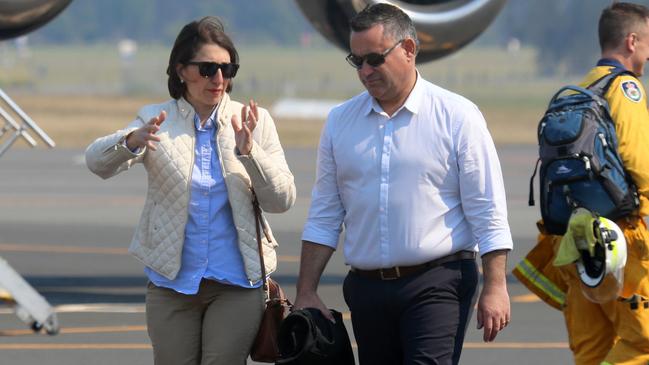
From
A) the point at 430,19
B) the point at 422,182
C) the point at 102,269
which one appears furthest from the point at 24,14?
the point at 422,182

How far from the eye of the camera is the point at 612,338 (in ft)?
23.3

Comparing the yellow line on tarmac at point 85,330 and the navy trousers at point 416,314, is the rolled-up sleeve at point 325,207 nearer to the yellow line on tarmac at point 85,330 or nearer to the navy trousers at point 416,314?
the navy trousers at point 416,314

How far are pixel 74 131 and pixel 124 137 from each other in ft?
102

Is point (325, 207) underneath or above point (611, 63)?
underneath

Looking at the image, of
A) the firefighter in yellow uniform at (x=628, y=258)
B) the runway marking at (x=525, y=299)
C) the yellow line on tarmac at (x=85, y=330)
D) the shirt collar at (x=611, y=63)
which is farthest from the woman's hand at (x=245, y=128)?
the runway marking at (x=525, y=299)

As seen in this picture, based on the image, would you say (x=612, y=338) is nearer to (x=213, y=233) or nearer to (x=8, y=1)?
(x=213, y=233)

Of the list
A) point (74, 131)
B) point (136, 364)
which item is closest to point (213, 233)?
point (136, 364)

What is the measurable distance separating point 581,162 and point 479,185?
2.72ft

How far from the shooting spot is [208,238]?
6270mm

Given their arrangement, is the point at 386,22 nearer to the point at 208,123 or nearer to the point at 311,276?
the point at 208,123

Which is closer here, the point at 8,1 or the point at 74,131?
the point at 8,1

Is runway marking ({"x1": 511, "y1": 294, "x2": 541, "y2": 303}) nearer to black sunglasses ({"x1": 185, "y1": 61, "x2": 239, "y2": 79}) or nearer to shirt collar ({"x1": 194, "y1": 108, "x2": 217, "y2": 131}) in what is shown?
shirt collar ({"x1": 194, "y1": 108, "x2": 217, "y2": 131})

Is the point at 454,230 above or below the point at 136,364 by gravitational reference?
above

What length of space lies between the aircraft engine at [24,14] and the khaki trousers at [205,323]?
4.61m
